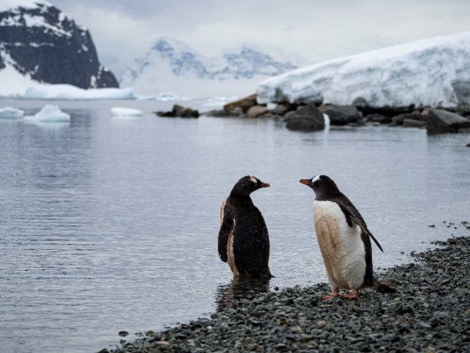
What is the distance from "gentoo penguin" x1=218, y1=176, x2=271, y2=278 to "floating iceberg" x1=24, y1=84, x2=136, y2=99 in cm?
11132

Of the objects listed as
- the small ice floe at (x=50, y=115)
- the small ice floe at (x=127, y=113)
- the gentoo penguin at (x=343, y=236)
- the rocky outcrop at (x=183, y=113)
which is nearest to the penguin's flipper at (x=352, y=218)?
the gentoo penguin at (x=343, y=236)

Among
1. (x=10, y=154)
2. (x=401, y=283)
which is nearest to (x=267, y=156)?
(x=10, y=154)

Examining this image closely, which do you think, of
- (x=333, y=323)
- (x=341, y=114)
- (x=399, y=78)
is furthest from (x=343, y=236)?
(x=399, y=78)

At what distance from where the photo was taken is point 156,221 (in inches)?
454

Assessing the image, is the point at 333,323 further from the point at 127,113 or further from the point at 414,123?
the point at 127,113

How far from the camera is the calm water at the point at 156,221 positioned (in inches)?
257

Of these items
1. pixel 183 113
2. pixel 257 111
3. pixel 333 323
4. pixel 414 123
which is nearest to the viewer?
pixel 333 323

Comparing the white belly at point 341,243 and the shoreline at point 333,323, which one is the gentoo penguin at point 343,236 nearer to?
the white belly at point 341,243

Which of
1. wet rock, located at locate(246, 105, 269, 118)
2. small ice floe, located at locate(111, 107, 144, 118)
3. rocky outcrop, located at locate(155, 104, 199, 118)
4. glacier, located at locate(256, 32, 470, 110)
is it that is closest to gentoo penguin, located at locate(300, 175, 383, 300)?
glacier, located at locate(256, 32, 470, 110)

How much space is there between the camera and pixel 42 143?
29453 mm

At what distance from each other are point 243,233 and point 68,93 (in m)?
127

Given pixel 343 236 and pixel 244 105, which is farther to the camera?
pixel 244 105

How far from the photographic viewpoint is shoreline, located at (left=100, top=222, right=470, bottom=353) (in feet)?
15.6

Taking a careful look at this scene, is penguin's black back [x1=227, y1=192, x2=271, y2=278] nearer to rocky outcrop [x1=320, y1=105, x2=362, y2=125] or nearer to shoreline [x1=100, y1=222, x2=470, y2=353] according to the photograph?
shoreline [x1=100, y1=222, x2=470, y2=353]
